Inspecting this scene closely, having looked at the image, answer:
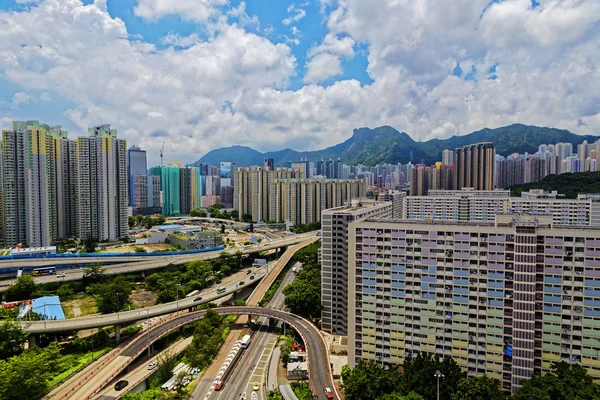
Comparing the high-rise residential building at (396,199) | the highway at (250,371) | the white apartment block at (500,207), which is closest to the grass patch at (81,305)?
the highway at (250,371)

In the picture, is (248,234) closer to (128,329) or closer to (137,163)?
(128,329)

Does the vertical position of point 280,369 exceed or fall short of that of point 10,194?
it falls short

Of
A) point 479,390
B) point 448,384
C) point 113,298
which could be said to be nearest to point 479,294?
point 479,390

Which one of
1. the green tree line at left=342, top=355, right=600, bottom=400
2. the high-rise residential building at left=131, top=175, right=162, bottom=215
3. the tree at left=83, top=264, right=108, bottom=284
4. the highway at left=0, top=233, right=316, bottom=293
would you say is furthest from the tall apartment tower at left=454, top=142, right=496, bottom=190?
the high-rise residential building at left=131, top=175, right=162, bottom=215

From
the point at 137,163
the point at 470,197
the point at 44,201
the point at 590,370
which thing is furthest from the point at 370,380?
the point at 137,163

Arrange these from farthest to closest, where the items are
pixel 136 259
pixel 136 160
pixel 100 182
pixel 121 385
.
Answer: pixel 136 160 → pixel 100 182 → pixel 136 259 → pixel 121 385

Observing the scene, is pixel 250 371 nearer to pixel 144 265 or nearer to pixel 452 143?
pixel 144 265

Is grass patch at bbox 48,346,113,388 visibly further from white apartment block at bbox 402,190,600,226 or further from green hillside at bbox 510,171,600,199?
green hillside at bbox 510,171,600,199
